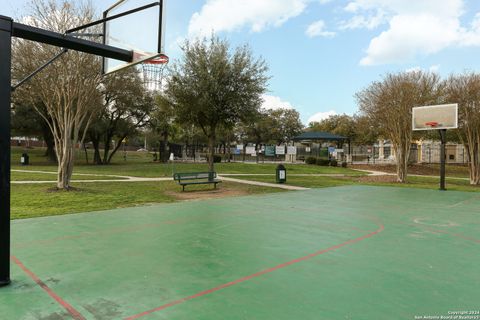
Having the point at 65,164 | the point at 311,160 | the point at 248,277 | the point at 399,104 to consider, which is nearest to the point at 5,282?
the point at 248,277

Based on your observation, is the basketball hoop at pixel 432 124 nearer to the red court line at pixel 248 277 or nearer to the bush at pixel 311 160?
the red court line at pixel 248 277

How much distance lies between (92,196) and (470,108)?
69.7ft

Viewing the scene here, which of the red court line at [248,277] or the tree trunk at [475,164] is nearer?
the red court line at [248,277]

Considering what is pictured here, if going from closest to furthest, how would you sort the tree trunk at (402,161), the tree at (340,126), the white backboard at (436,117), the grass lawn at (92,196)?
the grass lawn at (92,196) < the white backboard at (436,117) < the tree trunk at (402,161) < the tree at (340,126)

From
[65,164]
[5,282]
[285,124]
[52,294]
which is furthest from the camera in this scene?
[285,124]

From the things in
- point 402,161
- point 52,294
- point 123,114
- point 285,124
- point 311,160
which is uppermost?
point 285,124

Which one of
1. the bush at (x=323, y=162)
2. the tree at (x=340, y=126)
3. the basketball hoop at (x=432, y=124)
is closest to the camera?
the basketball hoop at (x=432, y=124)

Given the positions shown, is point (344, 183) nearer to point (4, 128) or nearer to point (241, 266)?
point (241, 266)

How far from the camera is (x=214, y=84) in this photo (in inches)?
650

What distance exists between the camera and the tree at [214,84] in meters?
16.8

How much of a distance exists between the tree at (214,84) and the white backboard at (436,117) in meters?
8.60

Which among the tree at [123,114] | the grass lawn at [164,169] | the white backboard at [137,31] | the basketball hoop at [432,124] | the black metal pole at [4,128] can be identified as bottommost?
the grass lawn at [164,169]

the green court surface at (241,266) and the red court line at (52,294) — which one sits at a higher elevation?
the green court surface at (241,266)

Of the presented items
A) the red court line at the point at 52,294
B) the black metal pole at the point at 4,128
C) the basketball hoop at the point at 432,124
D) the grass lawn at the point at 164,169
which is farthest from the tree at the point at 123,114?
the black metal pole at the point at 4,128
